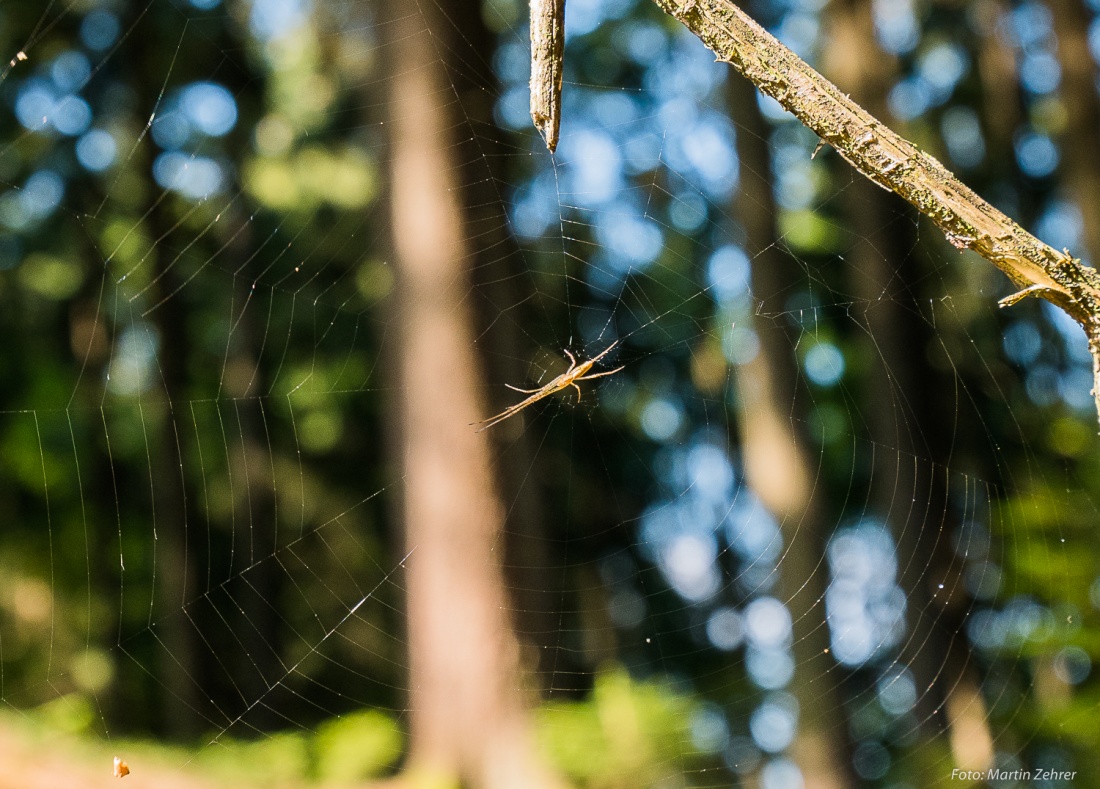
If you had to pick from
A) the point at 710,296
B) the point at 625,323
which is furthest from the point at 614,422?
the point at 710,296

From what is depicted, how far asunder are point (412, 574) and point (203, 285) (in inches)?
438

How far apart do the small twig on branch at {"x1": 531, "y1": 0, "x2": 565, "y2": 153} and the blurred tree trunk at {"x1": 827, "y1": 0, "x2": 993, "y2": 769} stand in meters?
6.64

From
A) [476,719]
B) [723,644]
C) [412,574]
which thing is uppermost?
[412,574]

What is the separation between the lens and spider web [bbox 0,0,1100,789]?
7.50 metres

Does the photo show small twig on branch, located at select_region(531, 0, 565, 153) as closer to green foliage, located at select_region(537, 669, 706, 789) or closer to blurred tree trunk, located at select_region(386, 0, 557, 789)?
blurred tree trunk, located at select_region(386, 0, 557, 789)

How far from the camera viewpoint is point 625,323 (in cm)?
1375

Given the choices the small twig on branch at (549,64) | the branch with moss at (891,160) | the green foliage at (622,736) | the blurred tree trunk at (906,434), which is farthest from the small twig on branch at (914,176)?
A: the blurred tree trunk at (906,434)

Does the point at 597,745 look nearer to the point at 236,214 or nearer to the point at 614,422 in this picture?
the point at 614,422

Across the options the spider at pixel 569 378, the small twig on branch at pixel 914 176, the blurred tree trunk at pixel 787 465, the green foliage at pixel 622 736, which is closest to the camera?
the small twig on branch at pixel 914 176

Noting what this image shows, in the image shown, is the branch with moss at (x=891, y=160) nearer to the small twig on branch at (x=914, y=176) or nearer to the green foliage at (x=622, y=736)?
the small twig on branch at (x=914, y=176)

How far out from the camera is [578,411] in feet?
22.7

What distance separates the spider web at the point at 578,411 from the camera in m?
7.50

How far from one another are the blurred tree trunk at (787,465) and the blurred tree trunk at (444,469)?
2.10 m

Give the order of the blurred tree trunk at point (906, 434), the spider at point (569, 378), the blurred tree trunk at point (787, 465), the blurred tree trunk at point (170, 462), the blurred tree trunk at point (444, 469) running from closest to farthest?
the spider at point (569, 378), the blurred tree trunk at point (444, 469), the blurred tree trunk at point (787, 465), the blurred tree trunk at point (906, 434), the blurred tree trunk at point (170, 462)
